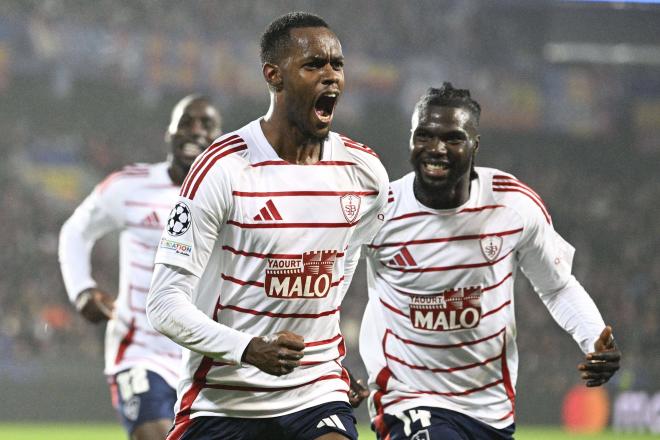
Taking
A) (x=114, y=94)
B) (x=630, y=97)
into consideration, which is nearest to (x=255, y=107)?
(x=114, y=94)

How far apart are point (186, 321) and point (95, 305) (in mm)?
2982

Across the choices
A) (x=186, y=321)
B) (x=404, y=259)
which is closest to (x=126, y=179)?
(x=404, y=259)

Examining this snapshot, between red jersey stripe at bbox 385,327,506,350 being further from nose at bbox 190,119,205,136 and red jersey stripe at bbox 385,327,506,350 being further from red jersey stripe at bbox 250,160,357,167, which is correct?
nose at bbox 190,119,205,136

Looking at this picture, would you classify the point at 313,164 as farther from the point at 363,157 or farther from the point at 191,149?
the point at 191,149

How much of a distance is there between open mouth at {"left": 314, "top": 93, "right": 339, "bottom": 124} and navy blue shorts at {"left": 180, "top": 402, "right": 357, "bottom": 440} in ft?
3.59

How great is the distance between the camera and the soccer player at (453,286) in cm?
511

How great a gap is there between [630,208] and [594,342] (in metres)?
16.9

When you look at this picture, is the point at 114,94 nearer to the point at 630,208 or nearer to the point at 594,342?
the point at 630,208

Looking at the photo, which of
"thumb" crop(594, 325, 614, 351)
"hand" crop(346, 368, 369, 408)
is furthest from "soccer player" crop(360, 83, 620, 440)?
"hand" crop(346, 368, 369, 408)

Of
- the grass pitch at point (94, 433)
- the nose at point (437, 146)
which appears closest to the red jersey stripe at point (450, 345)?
the nose at point (437, 146)

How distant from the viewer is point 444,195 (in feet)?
17.0

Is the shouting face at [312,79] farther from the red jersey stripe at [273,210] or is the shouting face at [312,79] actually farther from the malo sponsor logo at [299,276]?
the malo sponsor logo at [299,276]

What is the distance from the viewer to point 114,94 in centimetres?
2081

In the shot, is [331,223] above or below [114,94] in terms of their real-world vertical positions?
below
